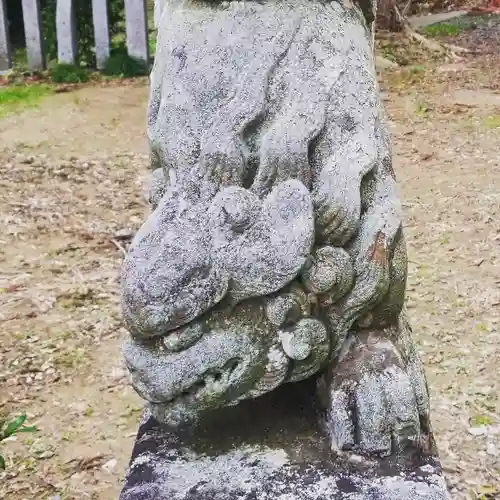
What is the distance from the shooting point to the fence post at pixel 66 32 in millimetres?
7086

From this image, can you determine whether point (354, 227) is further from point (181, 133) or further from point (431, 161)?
point (431, 161)

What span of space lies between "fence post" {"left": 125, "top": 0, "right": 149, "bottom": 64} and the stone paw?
5917 mm

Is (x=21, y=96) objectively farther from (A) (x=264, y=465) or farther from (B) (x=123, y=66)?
(A) (x=264, y=465)

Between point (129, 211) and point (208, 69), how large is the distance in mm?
3235

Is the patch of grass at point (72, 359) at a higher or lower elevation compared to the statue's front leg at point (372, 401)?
lower

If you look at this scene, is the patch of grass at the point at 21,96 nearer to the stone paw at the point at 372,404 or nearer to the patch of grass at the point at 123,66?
the patch of grass at the point at 123,66

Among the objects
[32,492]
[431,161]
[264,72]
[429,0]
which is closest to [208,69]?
[264,72]

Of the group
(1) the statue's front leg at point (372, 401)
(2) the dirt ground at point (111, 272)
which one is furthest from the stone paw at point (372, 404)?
(2) the dirt ground at point (111, 272)

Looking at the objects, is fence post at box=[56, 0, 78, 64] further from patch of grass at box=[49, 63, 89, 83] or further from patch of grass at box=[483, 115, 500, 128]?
patch of grass at box=[483, 115, 500, 128]

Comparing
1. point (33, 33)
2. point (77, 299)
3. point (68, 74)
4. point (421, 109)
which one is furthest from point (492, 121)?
point (33, 33)

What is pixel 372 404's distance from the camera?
4.89ft

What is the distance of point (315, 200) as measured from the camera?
4.76ft

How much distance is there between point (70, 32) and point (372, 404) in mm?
6317

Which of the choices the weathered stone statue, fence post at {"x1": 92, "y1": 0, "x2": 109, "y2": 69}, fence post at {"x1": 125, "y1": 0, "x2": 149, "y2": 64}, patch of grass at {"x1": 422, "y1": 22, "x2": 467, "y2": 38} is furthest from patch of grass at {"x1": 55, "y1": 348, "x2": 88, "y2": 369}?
patch of grass at {"x1": 422, "y1": 22, "x2": 467, "y2": 38}
